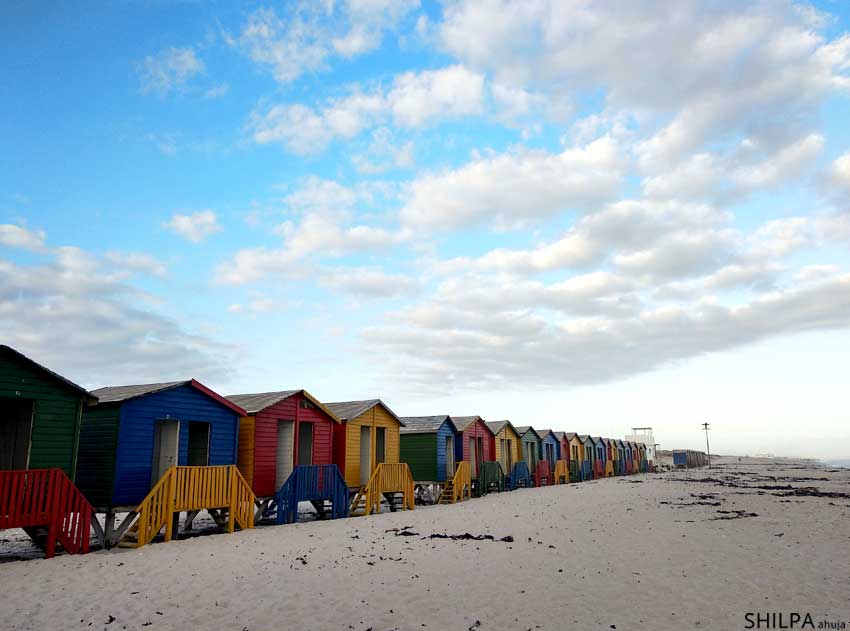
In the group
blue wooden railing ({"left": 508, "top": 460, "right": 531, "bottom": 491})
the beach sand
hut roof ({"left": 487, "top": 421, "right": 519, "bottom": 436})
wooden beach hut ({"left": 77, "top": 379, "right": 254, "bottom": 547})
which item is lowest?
the beach sand

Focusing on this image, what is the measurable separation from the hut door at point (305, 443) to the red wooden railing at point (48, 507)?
1088 centimetres

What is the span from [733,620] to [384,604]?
16.5 ft

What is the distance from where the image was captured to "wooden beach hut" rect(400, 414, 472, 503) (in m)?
29.9

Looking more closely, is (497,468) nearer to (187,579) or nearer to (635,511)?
(635,511)

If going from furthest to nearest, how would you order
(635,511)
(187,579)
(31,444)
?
(635,511) → (31,444) → (187,579)

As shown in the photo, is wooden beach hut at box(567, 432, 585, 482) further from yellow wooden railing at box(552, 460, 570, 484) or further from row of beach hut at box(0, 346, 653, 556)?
row of beach hut at box(0, 346, 653, 556)

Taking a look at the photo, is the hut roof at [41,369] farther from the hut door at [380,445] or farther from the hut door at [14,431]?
the hut door at [380,445]

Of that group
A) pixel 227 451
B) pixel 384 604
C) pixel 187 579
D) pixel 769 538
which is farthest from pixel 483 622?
pixel 227 451

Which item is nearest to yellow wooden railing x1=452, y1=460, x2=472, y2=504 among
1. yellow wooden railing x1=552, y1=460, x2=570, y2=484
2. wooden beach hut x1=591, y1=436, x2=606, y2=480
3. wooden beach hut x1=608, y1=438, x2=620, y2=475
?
yellow wooden railing x1=552, y1=460, x2=570, y2=484

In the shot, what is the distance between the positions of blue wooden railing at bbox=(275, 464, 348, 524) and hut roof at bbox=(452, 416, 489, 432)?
40.9ft

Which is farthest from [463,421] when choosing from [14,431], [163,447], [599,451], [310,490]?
[599,451]

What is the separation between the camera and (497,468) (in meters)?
34.2

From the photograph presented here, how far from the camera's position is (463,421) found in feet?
114

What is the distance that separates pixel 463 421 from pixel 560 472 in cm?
1153
